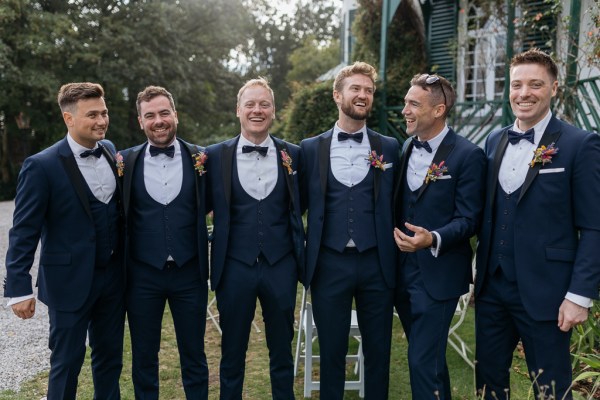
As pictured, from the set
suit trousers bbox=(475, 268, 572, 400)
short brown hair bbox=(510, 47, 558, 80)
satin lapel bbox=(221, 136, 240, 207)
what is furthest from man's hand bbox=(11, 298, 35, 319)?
short brown hair bbox=(510, 47, 558, 80)

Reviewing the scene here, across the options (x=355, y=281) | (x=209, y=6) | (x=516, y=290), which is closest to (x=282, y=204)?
(x=355, y=281)

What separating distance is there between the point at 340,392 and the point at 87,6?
822 inches

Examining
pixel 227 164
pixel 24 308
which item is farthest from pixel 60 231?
pixel 227 164

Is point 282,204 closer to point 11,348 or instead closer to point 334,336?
point 334,336

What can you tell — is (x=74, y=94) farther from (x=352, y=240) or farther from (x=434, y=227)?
(x=434, y=227)

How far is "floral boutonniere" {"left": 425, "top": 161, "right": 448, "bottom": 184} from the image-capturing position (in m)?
3.31

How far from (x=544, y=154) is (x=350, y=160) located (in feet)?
3.80

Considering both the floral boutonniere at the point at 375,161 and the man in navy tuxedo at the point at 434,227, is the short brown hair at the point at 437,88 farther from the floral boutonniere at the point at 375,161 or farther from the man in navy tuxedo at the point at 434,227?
the floral boutonniere at the point at 375,161

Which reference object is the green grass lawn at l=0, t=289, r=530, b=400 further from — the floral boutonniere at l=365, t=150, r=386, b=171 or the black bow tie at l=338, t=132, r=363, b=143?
→ the black bow tie at l=338, t=132, r=363, b=143

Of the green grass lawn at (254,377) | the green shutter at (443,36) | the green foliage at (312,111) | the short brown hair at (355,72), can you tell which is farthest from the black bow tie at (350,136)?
the green shutter at (443,36)

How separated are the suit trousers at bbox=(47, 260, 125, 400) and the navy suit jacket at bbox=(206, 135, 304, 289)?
0.65 m

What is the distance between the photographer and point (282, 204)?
11.9ft

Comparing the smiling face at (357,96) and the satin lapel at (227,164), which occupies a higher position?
the smiling face at (357,96)

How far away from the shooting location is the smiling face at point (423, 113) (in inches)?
133
